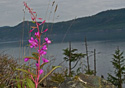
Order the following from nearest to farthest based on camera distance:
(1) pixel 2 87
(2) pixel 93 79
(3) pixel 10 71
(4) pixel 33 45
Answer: (4) pixel 33 45 → (1) pixel 2 87 → (3) pixel 10 71 → (2) pixel 93 79

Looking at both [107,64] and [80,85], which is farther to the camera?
[107,64]

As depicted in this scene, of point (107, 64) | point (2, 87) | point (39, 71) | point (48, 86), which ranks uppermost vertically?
point (39, 71)

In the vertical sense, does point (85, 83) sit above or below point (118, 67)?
above

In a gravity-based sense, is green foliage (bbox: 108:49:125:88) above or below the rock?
below

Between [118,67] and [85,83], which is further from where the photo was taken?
[118,67]

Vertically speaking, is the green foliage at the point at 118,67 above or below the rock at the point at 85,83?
below

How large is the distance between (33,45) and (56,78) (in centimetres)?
466

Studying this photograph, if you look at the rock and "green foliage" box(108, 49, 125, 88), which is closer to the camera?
the rock

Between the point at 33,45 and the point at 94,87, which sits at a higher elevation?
the point at 33,45

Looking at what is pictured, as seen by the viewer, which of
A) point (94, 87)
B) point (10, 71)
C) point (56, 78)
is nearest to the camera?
point (10, 71)

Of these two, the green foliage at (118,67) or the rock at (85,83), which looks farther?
the green foliage at (118,67)

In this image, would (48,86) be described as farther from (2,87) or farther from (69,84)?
(2,87)

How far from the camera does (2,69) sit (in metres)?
4.71

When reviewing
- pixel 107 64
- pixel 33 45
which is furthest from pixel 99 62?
pixel 33 45
